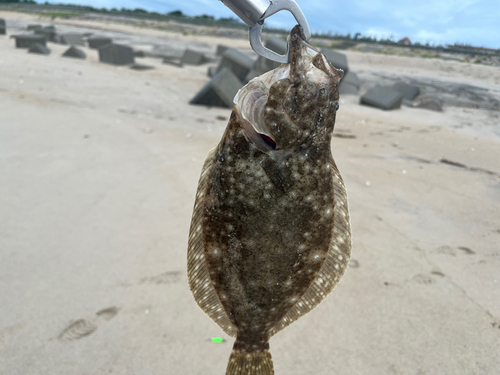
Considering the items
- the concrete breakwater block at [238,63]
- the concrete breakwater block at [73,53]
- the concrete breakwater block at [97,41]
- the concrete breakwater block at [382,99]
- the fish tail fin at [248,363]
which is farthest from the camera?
the concrete breakwater block at [97,41]

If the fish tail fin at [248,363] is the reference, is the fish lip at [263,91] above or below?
above

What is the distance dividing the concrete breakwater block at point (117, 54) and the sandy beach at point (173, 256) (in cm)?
766

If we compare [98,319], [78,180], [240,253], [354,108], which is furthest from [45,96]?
[354,108]

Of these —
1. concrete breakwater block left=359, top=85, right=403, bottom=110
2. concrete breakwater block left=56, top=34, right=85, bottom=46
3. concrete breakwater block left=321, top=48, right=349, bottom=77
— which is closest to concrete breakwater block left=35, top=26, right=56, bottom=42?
concrete breakwater block left=56, top=34, right=85, bottom=46

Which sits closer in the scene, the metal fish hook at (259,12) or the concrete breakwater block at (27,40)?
the metal fish hook at (259,12)

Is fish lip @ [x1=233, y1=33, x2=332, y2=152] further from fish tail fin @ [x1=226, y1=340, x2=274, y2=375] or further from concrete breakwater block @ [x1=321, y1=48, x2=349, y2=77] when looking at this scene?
concrete breakwater block @ [x1=321, y1=48, x2=349, y2=77]

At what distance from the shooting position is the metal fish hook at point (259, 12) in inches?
38.6

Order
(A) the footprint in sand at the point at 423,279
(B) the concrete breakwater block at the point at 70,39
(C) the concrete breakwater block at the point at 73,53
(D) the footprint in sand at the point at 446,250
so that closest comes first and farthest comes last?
(A) the footprint in sand at the point at 423,279
(D) the footprint in sand at the point at 446,250
(C) the concrete breakwater block at the point at 73,53
(B) the concrete breakwater block at the point at 70,39

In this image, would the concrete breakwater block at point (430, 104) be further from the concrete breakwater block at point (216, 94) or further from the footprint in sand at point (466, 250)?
the footprint in sand at point (466, 250)

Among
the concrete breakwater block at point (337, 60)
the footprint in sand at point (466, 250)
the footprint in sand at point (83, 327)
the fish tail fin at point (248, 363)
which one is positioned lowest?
the footprint in sand at point (83, 327)

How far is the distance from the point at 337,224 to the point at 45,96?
27.4 feet

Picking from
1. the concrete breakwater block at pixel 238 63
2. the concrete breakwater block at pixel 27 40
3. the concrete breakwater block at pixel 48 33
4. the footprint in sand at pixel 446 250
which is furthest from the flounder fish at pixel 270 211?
the concrete breakwater block at pixel 48 33

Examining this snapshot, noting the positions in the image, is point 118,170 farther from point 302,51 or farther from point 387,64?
point 387,64

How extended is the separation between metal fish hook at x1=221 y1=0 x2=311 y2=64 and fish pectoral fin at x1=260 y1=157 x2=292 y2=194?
1.21 feet
